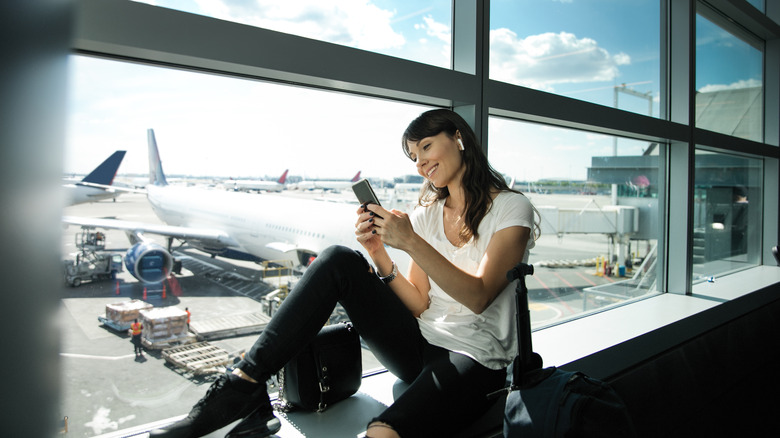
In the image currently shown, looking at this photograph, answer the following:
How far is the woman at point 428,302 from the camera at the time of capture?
1141 millimetres

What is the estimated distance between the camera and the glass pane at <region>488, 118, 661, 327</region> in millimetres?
2650

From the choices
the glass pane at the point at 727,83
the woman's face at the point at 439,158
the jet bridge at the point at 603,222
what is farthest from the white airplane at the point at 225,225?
the glass pane at the point at 727,83

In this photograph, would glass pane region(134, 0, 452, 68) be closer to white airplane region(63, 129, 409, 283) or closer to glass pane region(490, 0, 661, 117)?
glass pane region(490, 0, 661, 117)

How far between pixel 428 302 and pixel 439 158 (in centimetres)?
48

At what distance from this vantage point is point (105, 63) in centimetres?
121

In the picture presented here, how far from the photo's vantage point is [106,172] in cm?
140

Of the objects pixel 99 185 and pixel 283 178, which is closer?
pixel 99 185

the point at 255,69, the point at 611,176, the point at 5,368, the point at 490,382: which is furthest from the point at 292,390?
the point at 611,176

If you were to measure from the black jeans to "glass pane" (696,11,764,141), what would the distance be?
360 centimetres

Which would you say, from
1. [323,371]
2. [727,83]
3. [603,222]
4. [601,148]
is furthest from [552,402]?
[727,83]

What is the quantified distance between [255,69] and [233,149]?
633mm

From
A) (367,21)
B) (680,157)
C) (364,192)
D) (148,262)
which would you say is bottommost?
(148,262)

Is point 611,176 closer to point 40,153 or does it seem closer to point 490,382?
point 490,382

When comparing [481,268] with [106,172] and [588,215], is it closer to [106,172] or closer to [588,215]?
[106,172]
